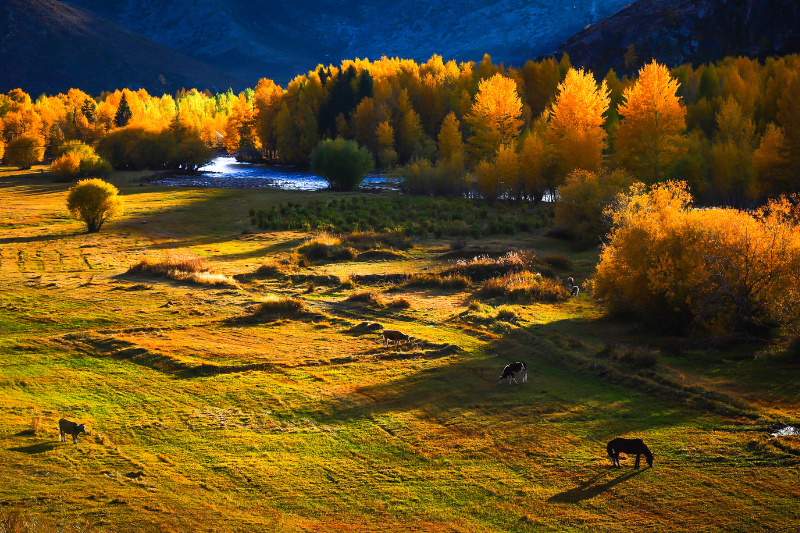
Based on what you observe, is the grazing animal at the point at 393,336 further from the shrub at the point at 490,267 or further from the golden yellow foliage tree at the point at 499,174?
the golden yellow foliage tree at the point at 499,174

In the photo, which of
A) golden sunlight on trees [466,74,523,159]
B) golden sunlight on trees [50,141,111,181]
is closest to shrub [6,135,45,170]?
golden sunlight on trees [50,141,111,181]

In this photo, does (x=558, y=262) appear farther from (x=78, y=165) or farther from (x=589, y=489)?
(x=78, y=165)

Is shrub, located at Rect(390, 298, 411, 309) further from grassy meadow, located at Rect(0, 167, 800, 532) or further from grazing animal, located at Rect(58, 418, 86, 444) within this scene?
grazing animal, located at Rect(58, 418, 86, 444)

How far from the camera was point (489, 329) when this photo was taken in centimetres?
2305

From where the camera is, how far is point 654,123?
52.7m

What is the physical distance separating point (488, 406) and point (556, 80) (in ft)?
304

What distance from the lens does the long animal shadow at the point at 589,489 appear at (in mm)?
10961

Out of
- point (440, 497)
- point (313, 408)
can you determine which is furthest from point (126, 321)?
point (440, 497)

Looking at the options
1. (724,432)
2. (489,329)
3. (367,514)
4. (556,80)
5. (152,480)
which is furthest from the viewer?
(556,80)

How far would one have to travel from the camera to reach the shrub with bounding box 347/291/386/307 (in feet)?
89.1

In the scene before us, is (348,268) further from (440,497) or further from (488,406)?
(440,497)

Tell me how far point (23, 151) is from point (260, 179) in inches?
1663

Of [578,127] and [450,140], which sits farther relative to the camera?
[450,140]

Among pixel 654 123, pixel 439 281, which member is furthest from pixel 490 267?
pixel 654 123
